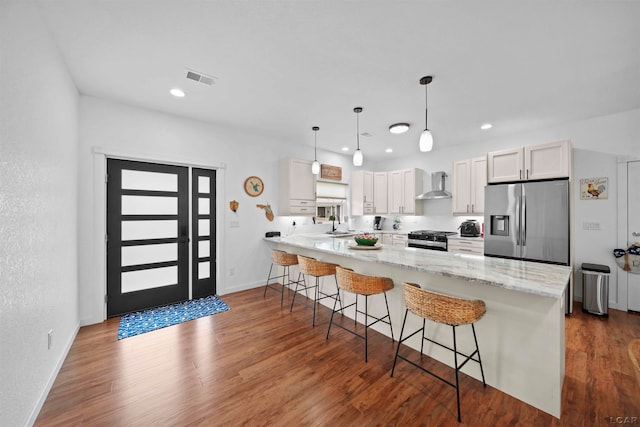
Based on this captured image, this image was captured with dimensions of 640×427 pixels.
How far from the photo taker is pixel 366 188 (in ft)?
19.8

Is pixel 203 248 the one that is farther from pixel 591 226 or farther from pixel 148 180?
pixel 591 226

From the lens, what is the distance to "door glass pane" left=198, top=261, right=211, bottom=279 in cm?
394

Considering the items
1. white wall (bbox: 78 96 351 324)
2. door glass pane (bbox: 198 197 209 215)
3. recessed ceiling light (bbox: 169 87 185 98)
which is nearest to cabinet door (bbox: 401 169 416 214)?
white wall (bbox: 78 96 351 324)

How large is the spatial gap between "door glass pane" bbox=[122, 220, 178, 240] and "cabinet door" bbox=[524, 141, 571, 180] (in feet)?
17.4

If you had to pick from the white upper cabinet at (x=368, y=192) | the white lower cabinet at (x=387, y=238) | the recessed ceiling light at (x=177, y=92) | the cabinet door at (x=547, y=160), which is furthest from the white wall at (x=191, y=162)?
the cabinet door at (x=547, y=160)

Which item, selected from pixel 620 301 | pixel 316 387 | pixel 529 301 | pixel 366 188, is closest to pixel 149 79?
pixel 316 387

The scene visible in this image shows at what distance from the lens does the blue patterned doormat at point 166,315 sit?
293 centimetres

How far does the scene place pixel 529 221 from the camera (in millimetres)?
3639

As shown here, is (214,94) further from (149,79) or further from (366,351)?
(366,351)

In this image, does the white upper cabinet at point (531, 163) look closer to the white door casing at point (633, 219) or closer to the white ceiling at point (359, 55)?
the white ceiling at point (359, 55)

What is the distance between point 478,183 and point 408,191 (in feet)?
4.63

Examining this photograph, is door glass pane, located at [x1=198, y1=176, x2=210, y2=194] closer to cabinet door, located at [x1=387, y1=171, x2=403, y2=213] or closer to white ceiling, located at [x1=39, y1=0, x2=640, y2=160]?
white ceiling, located at [x1=39, y1=0, x2=640, y2=160]

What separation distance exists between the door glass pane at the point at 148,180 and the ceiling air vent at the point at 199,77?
1.59 m

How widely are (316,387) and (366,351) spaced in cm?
57
